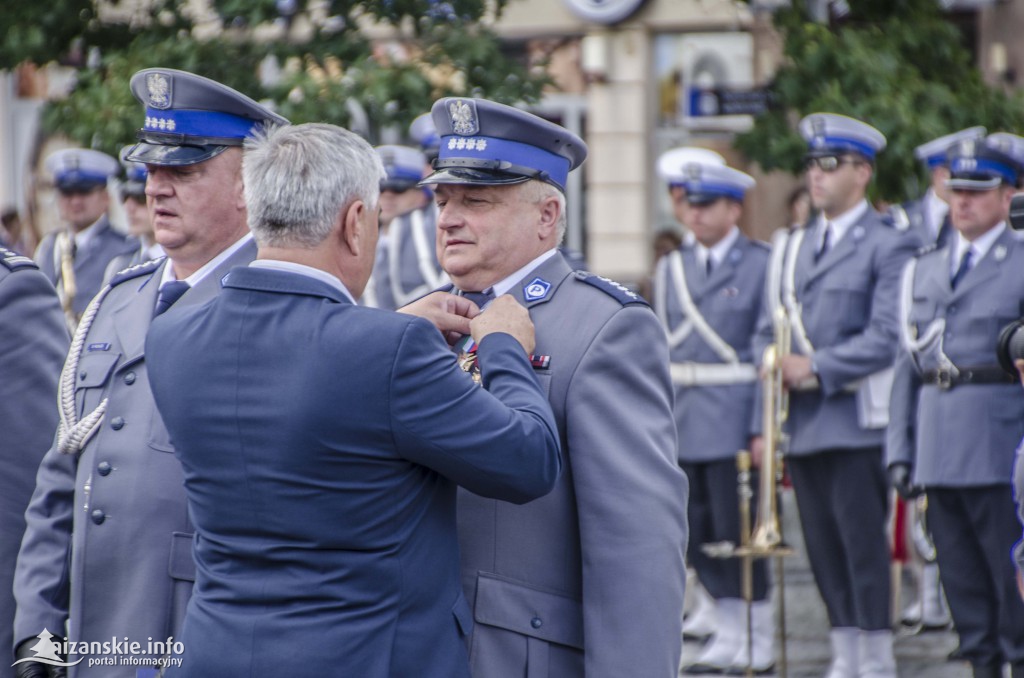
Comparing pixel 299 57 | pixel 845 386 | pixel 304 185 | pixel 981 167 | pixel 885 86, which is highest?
pixel 885 86

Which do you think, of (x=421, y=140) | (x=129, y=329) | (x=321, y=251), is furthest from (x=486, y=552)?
(x=421, y=140)

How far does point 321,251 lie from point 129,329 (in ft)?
3.24

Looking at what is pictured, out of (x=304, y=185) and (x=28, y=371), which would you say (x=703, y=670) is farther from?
(x=304, y=185)

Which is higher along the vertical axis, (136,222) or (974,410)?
(136,222)

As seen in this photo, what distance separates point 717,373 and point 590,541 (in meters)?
5.06

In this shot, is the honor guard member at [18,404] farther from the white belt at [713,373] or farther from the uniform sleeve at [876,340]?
the white belt at [713,373]

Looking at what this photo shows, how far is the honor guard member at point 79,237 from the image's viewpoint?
942 cm

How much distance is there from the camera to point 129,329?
398cm

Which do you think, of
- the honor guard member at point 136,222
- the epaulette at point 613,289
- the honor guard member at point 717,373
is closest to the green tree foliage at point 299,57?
the honor guard member at point 136,222

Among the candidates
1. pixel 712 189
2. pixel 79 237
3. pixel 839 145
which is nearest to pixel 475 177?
pixel 839 145

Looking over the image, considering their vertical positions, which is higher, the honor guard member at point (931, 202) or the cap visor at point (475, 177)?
the honor guard member at point (931, 202)

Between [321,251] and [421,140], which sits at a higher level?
[421,140]

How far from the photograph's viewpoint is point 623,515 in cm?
340

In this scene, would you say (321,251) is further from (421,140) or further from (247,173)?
(421,140)
